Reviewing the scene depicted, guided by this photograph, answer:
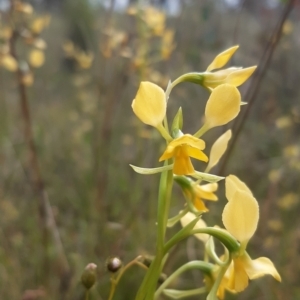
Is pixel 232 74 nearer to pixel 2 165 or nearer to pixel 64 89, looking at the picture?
pixel 2 165

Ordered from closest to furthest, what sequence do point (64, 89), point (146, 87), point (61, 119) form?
point (146, 87), point (61, 119), point (64, 89)

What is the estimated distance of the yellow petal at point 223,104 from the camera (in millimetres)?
386

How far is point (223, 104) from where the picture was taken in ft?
1.30

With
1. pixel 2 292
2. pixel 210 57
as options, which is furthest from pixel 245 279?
pixel 210 57

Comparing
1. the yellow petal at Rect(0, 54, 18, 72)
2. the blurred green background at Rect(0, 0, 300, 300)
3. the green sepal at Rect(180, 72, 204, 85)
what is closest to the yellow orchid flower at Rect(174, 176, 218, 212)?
the green sepal at Rect(180, 72, 204, 85)

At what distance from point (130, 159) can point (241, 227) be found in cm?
168

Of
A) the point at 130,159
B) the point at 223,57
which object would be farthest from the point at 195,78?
the point at 130,159

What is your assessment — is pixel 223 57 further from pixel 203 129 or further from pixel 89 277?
pixel 89 277

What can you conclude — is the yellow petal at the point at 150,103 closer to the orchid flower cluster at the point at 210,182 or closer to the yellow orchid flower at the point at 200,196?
the orchid flower cluster at the point at 210,182

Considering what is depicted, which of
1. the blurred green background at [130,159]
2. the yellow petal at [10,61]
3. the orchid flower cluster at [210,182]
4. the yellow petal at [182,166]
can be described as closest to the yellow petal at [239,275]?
the orchid flower cluster at [210,182]

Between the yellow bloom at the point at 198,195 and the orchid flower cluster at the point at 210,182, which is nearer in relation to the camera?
the orchid flower cluster at the point at 210,182

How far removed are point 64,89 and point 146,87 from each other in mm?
3760

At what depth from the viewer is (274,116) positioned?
197 cm

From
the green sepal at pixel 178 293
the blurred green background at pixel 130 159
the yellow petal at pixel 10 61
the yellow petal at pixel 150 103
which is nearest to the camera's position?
→ the yellow petal at pixel 150 103
